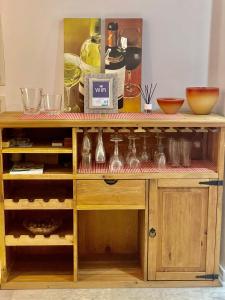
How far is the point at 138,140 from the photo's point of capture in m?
2.80

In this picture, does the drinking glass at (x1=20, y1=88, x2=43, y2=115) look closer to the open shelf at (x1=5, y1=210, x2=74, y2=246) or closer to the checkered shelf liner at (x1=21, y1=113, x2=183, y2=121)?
the checkered shelf liner at (x1=21, y1=113, x2=183, y2=121)

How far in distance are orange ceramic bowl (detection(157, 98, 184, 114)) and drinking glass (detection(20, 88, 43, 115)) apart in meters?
0.75

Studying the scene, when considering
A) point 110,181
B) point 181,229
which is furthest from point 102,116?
point 181,229

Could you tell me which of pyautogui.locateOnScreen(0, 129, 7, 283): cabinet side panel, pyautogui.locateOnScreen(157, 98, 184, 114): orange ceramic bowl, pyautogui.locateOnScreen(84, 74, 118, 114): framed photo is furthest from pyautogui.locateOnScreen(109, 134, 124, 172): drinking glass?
pyautogui.locateOnScreen(0, 129, 7, 283): cabinet side panel

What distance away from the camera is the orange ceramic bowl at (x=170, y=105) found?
2623 millimetres

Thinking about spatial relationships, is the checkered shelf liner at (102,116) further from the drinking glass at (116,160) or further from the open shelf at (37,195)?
the open shelf at (37,195)

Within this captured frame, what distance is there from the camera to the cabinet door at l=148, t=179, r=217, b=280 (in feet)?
8.15

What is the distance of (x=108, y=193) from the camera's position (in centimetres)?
246

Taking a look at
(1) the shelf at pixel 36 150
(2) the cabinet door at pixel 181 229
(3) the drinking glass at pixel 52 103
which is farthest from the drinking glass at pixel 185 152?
(3) the drinking glass at pixel 52 103

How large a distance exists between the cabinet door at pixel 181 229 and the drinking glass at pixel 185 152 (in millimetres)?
152

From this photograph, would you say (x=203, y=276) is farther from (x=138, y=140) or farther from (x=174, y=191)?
(x=138, y=140)

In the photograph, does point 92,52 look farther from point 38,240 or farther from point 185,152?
point 38,240

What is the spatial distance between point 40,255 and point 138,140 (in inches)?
40.5

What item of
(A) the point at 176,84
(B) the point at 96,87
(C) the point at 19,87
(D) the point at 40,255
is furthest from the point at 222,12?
(D) the point at 40,255
